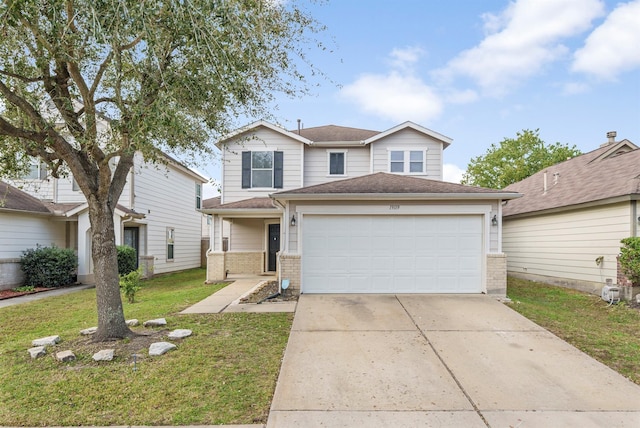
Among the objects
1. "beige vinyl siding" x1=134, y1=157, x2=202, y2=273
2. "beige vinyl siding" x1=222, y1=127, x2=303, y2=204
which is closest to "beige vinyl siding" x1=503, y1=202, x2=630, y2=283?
"beige vinyl siding" x1=222, y1=127, x2=303, y2=204

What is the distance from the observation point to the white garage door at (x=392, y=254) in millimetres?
8812

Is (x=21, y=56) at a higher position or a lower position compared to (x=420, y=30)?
lower

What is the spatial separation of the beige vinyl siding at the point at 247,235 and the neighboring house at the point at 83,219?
3.26 metres

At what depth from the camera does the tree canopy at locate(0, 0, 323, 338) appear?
4.43 meters

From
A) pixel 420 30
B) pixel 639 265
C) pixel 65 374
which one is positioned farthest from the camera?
pixel 420 30

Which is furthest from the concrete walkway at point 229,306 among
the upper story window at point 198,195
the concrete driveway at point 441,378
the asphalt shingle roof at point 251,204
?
the upper story window at point 198,195

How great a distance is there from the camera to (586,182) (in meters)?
11.8

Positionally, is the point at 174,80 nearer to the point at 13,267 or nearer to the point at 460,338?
the point at 460,338

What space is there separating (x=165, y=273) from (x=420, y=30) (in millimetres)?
14831

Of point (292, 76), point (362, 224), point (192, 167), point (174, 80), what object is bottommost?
point (362, 224)

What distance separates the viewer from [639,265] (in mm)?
8258

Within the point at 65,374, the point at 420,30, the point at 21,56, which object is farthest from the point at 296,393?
the point at 420,30

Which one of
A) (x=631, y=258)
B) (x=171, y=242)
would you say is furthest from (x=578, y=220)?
(x=171, y=242)

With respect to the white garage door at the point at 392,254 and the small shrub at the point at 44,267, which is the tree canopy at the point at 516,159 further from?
the small shrub at the point at 44,267
